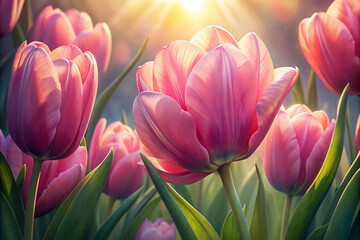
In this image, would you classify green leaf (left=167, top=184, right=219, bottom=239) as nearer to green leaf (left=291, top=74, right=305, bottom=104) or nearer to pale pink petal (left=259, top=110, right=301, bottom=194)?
pale pink petal (left=259, top=110, right=301, bottom=194)

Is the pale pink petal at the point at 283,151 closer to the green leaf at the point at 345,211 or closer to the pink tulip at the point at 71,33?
the green leaf at the point at 345,211

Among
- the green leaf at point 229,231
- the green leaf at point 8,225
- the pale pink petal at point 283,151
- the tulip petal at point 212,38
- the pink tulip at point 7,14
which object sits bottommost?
the green leaf at point 8,225

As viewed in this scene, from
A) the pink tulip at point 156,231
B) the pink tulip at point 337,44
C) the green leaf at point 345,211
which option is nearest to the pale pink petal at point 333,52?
the pink tulip at point 337,44

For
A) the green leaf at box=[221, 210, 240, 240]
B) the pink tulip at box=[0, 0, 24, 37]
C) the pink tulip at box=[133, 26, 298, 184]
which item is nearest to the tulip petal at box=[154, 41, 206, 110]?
the pink tulip at box=[133, 26, 298, 184]

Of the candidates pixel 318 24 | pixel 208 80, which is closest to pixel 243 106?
pixel 208 80

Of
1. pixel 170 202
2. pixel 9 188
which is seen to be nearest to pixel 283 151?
pixel 170 202

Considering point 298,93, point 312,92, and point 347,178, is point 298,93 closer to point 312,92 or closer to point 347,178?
point 312,92

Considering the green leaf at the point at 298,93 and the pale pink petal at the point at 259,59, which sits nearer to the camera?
the pale pink petal at the point at 259,59
